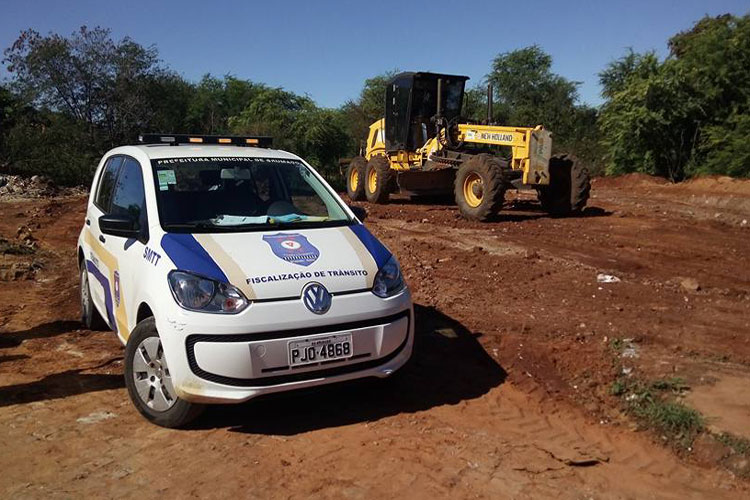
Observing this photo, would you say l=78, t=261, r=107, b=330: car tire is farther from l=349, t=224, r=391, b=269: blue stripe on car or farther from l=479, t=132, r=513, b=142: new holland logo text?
l=479, t=132, r=513, b=142: new holland logo text

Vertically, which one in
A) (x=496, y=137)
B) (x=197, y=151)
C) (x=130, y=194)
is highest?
(x=496, y=137)

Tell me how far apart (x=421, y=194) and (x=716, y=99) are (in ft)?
42.5

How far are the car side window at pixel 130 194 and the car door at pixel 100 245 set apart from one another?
19 cm

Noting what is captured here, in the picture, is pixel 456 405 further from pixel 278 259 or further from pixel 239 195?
pixel 239 195

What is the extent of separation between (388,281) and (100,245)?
2.58m

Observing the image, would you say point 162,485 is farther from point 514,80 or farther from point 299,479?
point 514,80

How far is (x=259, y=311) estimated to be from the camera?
3.74m

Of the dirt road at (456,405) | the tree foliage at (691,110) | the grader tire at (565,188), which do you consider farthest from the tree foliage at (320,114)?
the dirt road at (456,405)

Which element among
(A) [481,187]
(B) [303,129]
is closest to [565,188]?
(A) [481,187]

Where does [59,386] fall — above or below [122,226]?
below

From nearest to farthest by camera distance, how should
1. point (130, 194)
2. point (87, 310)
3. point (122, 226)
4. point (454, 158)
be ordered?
point (122, 226) → point (130, 194) → point (87, 310) → point (454, 158)

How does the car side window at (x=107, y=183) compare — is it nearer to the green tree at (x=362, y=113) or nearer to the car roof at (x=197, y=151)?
the car roof at (x=197, y=151)

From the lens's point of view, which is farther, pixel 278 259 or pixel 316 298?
pixel 278 259

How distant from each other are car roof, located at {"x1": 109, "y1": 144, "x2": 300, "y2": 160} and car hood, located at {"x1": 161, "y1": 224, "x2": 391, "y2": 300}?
1011mm
